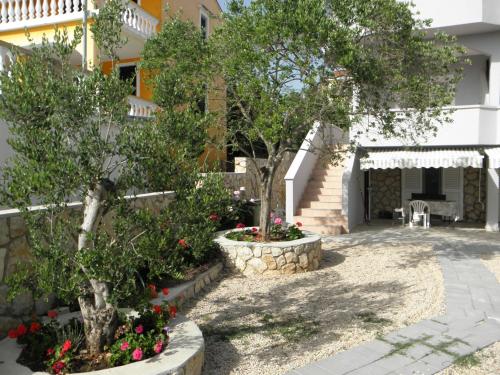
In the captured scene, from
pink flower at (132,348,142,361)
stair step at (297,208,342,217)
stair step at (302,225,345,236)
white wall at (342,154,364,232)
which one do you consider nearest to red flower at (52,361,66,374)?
pink flower at (132,348,142,361)

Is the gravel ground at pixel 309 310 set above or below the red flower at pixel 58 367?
below

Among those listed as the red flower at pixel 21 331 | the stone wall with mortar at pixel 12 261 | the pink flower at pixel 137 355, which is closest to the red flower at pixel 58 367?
the pink flower at pixel 137 355

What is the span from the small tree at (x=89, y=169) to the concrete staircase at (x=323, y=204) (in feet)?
40.2

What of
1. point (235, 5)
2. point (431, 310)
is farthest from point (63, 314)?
point (235, 5)

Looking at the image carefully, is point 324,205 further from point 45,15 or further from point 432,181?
point 45,15

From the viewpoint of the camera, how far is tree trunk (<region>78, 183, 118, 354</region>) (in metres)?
5.48

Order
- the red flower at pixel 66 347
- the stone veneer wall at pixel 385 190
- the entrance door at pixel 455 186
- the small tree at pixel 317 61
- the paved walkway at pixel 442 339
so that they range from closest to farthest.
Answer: the red flower at pixel 66 347, the paved walkway at pixel 442 339, the small tree at pixel 317 61, the entrance door at pixel 455 186, the stone veneer wall at pixel 385 190

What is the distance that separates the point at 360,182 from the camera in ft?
69.3

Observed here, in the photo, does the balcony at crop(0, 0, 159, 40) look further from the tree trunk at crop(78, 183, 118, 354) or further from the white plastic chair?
the tree trunk at crop(78, 183, 118, 354)

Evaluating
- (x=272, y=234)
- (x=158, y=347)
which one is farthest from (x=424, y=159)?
(x=158, y=347)

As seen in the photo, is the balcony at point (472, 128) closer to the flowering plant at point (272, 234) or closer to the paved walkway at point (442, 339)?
the flowering plant at point (272, 234)

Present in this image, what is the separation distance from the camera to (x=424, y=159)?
18.1 meters

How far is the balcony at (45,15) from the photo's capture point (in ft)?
59.7

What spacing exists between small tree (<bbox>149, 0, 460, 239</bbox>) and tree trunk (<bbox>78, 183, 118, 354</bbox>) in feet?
15.6
